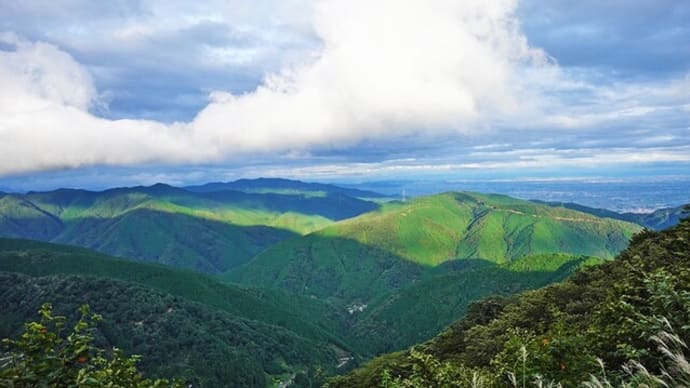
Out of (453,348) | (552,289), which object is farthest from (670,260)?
(453,348)

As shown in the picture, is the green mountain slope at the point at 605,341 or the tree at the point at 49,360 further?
the green mountain slope at the point at 605,341

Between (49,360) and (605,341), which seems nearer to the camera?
(49,360)

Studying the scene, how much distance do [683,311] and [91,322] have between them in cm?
1583

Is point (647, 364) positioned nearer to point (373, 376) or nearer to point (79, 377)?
point (79, 377)

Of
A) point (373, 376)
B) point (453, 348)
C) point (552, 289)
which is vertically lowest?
point (373, 376)

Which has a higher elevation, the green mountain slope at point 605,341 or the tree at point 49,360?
the tree at point 49,360

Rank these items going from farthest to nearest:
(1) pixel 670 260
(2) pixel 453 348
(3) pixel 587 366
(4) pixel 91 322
→ (2) pixel 453 348 < (1) pixel 670 260 < (3) pixel 587 366 < (4) pixel 91 322

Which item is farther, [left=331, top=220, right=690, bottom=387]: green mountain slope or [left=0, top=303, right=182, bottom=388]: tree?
[left=331, top=220, right=690, bottom=387]: green mountain slope

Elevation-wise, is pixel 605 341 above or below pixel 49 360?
below

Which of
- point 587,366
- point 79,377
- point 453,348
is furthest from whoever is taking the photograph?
point 453,348

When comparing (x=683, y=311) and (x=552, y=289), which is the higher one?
(x=683, y=311)

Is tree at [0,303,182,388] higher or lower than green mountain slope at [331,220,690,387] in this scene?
higher

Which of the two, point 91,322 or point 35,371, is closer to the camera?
point 35,371

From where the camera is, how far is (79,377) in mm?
9711
